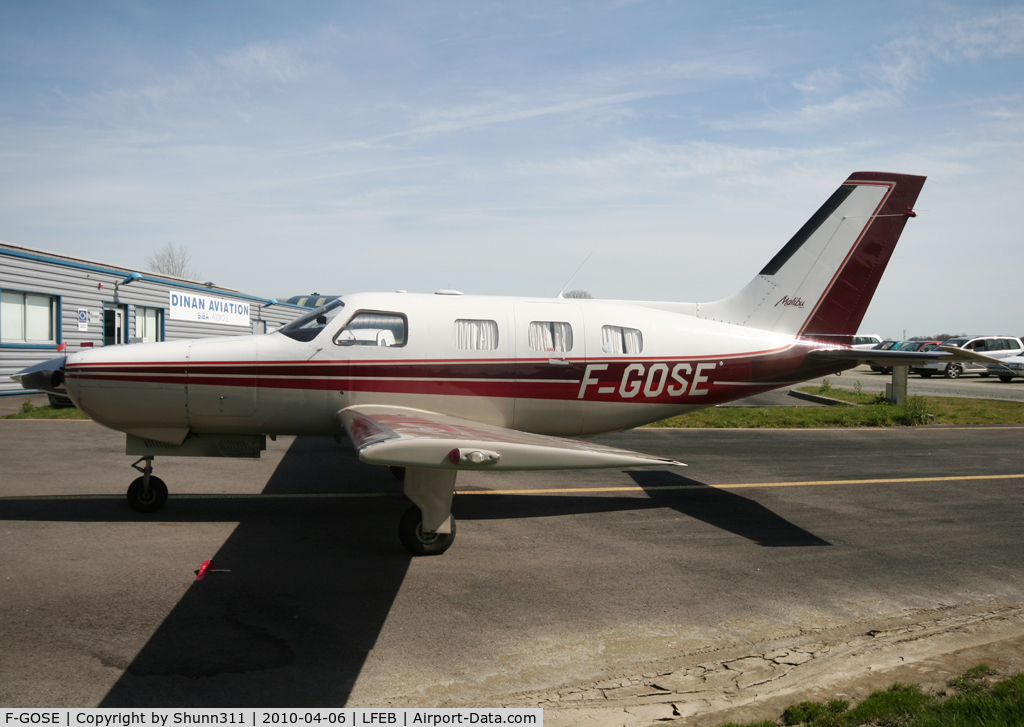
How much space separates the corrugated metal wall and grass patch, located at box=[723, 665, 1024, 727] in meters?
21.1

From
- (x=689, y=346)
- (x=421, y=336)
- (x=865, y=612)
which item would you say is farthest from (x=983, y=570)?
(x=421, y=336)

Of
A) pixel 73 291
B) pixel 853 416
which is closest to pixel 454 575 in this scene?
pixel 853 416

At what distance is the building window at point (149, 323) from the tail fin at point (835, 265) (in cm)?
2214

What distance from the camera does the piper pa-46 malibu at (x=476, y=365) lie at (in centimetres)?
725

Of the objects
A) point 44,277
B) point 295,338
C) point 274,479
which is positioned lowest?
point 274,479

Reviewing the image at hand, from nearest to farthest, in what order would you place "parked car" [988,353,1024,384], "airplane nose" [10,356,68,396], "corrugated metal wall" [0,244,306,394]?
"airplane nose" [10,356,68,396] < "corrugated metal wall" [0,244,306,394] < "parked car" [988,353,1024,384]

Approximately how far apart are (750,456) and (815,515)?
3808 mm

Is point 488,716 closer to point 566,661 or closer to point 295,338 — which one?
point 566,661

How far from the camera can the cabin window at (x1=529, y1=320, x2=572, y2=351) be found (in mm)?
8195

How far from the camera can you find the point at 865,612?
526 cm

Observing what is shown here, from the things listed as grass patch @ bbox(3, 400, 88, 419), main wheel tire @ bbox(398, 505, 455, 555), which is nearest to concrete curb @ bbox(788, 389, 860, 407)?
main wheel tire @ bbox(398, 505, 455, 555)

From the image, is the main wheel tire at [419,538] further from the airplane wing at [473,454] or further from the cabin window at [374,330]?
the cabin window at [374,330]

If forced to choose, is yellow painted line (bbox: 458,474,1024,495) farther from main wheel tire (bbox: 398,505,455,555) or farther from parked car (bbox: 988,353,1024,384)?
parked car (bbox: 988,353,1024,384)

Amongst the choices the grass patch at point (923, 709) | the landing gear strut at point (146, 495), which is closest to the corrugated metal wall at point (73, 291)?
the landing gear strut at point (146, 495)
